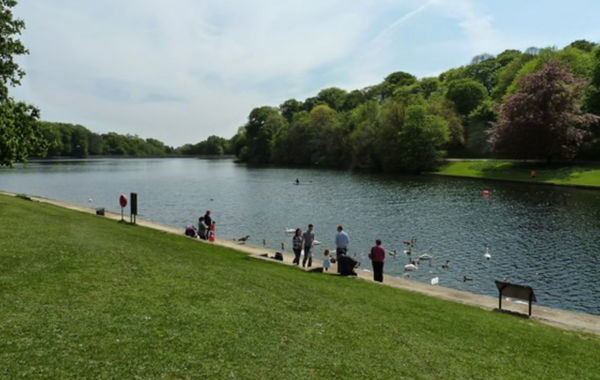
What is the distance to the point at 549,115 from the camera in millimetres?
71750

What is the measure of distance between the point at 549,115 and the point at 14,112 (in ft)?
239

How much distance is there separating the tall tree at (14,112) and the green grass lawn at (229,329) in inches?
302

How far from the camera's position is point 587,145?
7475 cm

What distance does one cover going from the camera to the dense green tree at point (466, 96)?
11069 cm

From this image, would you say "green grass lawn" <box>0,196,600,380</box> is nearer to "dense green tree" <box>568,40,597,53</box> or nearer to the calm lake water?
the calm lake water

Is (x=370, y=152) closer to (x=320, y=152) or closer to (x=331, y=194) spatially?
(x=320, y=152)

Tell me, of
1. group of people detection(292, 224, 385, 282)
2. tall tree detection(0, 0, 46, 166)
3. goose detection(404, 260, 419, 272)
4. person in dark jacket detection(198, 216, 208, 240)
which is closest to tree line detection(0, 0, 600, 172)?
tall tree detection(0, 0, 46, 166)

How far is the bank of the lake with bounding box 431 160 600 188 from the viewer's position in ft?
210

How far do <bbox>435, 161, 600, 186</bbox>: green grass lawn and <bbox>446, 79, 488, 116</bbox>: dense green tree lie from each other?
79.5 ft

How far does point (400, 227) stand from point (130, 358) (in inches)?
1261

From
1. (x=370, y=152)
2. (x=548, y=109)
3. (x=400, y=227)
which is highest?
(x=548, y=109)

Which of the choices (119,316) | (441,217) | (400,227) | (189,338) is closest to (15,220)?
(119,316)

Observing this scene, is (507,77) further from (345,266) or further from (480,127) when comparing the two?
(345,266)

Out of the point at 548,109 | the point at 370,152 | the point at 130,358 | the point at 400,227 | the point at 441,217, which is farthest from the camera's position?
the point at 370,152
